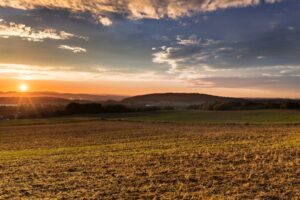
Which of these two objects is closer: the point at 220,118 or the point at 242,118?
the point at 242,118

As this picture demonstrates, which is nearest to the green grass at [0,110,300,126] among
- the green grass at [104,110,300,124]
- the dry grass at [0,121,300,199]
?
the green grass at [104,110,300,124]

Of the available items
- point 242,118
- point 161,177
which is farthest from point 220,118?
point 161,177

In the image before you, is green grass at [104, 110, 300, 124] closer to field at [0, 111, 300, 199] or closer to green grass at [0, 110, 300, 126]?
green grass at [0, 110, 300, 126]

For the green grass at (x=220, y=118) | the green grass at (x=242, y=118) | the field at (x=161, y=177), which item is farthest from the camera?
the green grass at (x=220, y=118)

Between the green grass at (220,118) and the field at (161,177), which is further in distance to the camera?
the green grass at (220,118)

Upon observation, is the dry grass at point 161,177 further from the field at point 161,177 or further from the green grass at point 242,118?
the green grass at point 242,118

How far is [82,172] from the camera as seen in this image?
1772 centimetres

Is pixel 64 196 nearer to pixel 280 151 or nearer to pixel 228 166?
pixel 228 166

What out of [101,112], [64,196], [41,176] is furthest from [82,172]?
[101,112]

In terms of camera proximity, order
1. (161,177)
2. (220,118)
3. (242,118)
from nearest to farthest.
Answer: (161,177), (242,118), (220,118)

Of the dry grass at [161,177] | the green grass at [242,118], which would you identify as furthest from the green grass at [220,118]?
the dry grass at [161,177]

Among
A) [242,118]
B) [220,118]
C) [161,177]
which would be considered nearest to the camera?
[161,177]

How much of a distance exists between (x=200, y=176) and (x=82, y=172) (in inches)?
235

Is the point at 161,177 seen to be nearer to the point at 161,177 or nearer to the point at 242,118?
the point at 161,177
